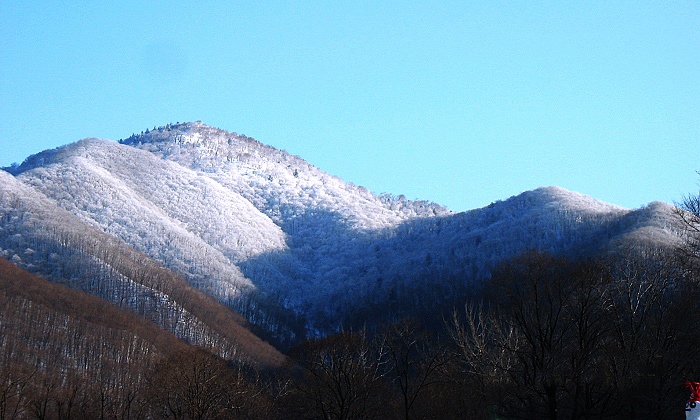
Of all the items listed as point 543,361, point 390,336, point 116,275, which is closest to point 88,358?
point 116,275

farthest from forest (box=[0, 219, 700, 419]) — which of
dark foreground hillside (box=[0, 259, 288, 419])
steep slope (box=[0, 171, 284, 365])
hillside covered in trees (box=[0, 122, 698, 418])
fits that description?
steep slope (box=[0, 171, 284, 365])

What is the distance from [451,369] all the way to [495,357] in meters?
25.2

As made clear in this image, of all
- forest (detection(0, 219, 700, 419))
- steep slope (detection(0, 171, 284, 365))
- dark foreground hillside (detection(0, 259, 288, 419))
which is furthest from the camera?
steep slope (detection(0, 171, 284, 365))

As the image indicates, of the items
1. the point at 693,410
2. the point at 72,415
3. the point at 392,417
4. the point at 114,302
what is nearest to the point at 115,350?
the point at 114,302

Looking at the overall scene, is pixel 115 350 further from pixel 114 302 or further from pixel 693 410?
pixel 693 410

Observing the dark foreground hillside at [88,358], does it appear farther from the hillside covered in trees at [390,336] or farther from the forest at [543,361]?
the forest at [543,361]

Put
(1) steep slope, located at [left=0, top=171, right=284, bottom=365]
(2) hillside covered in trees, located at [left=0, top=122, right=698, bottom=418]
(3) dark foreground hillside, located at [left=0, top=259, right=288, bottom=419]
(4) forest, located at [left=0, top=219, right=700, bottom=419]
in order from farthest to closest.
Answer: (1) steep slope, located at [left=0, top=171, right=284, bottom=365], (3) dark foreground hillside, located at [left=0, top=259, right=288, bottom=419], (2) hillside covered in trees, located at [left=0, top=122, right=698, bottom=418], (4) forest, located at [left=0, top=219, right=700, bottom=419]

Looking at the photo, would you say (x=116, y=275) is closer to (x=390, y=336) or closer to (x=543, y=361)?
(x=390, y=336)

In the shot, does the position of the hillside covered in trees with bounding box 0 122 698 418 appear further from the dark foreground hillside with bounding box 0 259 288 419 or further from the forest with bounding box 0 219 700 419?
the dark foreground hillside with bounding box 0 259 288 419

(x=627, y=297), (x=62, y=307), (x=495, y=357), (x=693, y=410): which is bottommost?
(x=693, y=410)

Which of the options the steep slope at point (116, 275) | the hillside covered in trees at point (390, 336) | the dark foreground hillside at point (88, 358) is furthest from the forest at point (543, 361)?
the steep slope at point (116, 275)

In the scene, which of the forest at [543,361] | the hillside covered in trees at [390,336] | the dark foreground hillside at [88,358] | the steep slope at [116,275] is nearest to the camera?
the forest at [543,361]

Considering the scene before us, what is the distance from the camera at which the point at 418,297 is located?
19462 centimetres

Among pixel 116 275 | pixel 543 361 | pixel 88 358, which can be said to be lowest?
pixel 543 361
